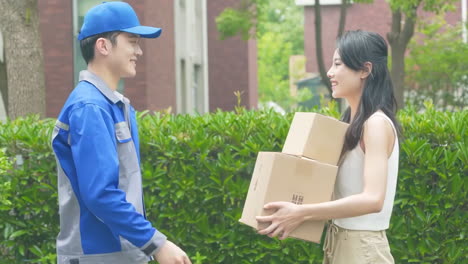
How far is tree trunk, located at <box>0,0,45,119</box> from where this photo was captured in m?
Answer: 8.77

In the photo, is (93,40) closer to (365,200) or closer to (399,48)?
(365,200)

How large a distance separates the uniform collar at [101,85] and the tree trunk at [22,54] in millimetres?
5877

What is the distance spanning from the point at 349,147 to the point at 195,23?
24282mm

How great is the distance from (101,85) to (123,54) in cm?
17

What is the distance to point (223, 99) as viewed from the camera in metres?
36.3

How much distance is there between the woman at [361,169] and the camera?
10.6ft

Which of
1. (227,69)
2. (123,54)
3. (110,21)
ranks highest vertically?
(110,21)

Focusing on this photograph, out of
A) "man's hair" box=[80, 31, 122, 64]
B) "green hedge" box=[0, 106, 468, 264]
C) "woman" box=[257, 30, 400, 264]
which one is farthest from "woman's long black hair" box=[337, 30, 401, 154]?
"green hedge" box=[0, 106, 468, 264]

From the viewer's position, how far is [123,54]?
3.24m

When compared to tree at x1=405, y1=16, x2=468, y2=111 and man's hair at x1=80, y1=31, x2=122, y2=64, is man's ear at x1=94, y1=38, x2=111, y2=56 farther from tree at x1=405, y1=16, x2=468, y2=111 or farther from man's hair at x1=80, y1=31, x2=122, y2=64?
tree at x1=405, y1=16, x2=468, y2=111

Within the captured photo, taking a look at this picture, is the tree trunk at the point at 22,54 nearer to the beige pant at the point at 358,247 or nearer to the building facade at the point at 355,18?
the beige pant at the point at 358,247

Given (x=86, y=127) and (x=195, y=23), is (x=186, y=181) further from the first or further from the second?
(x=195, y=23)

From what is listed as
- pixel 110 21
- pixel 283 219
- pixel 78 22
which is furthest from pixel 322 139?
pixel 78 22

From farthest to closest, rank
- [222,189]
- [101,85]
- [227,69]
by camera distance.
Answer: [227,69]
[222,189]
[101,85]
